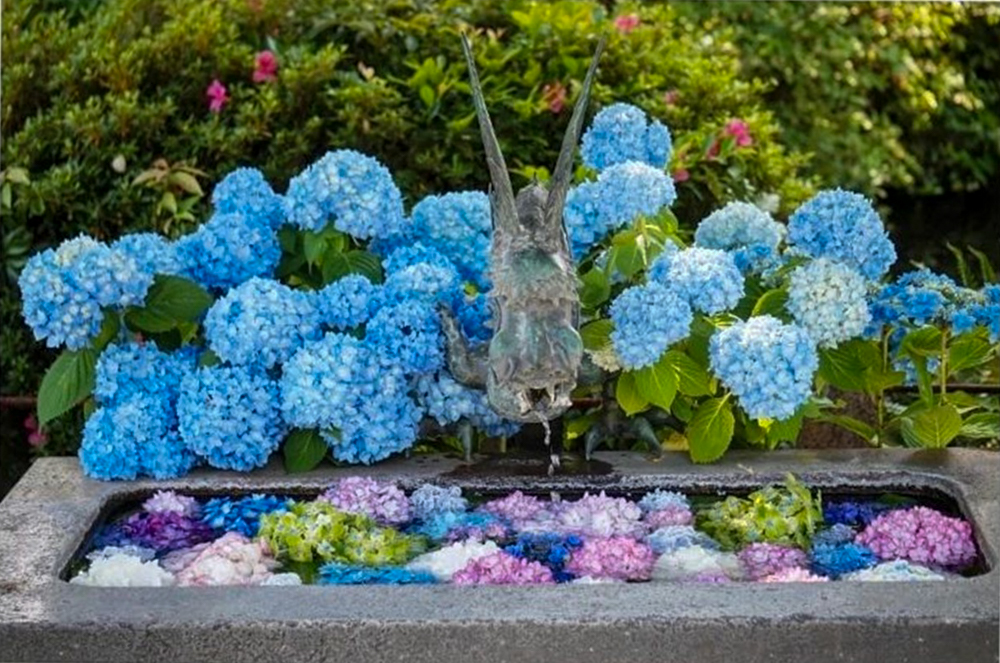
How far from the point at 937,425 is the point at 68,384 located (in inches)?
59.8

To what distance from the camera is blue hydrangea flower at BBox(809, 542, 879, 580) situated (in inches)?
111

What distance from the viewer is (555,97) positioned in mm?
5027

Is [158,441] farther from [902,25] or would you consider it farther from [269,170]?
[902,25]

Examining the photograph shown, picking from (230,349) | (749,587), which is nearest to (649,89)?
(230,349)

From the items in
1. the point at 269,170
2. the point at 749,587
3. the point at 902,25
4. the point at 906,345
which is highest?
the point at 902,25

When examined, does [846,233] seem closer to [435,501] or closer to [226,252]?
[435,501]

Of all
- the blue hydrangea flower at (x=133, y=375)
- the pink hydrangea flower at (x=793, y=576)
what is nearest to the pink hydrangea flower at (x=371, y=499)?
the blue hydrangea flower at (x=133, y=375)

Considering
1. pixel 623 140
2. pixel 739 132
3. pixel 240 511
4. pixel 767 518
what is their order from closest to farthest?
1. pixel 767 518
2. pixel 240 511
3. pixel 623 140
4. pixel 739 132

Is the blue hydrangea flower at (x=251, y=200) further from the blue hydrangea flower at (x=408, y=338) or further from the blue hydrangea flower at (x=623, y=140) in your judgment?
the blue hydrangea flower at (x=623, y=140)

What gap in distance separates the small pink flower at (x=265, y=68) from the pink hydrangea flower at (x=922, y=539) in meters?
2.53

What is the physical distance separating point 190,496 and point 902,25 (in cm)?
607

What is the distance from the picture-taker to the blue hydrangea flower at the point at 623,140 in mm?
3748

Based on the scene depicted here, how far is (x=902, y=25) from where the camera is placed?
8.57 meters

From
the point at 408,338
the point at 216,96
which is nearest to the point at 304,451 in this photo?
the point at 408,338
